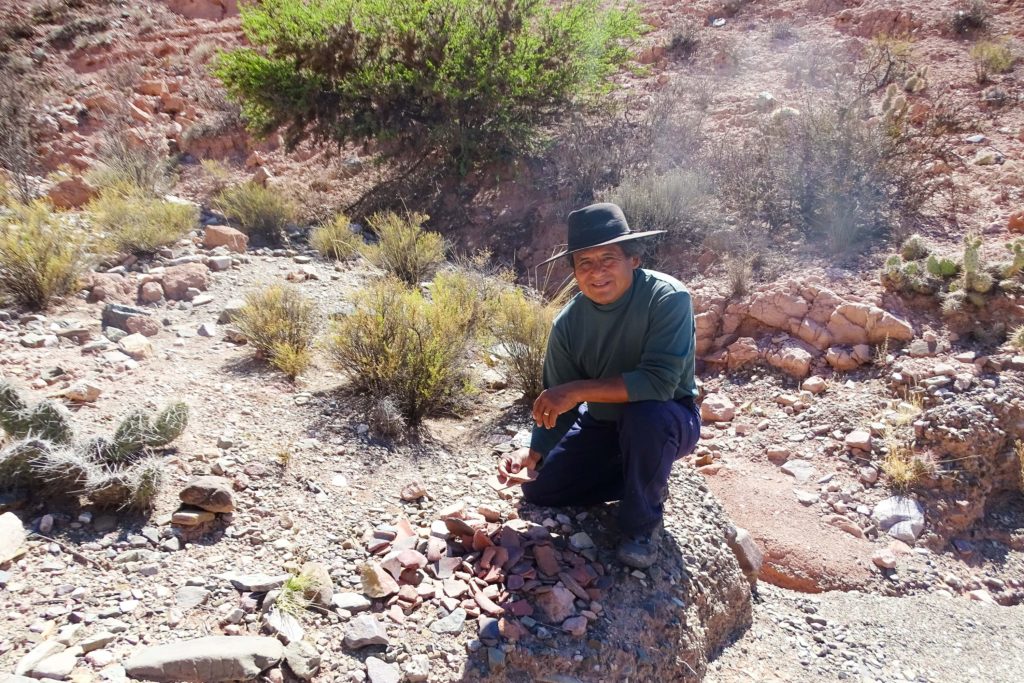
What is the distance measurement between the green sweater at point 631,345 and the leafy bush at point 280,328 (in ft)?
7.22

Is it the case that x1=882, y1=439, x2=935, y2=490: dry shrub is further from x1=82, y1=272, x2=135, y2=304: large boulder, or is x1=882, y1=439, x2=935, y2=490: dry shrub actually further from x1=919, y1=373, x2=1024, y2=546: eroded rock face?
x1=82, y1=272, x2=135, y2=304: large boulder

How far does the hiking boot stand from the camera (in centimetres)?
268

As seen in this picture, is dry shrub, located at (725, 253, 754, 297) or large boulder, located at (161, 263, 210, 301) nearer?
large boulder, located at (161, 263, 210, 301)

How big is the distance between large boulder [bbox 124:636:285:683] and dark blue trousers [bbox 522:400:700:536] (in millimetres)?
1330

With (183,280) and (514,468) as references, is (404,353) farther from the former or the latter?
(183,280)

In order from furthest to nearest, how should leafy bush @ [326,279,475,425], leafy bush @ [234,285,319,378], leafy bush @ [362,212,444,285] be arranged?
→ 1. leafy bush @ [362,212,444,285]
2. leafy bush @ [234,285,319,378]
3. leafy bush @ [326,279,475,425]

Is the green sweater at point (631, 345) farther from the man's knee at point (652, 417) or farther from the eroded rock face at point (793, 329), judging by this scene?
the eroded rock face at point (793, 329)

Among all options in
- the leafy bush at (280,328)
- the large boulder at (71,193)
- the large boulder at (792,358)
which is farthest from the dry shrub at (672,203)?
the large boulder at (71,193)

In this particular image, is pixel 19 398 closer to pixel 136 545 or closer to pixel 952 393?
pixel 136 545

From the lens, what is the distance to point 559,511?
3027 millimetres

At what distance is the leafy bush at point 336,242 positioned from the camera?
7.15 metres

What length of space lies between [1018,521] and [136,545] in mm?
5164

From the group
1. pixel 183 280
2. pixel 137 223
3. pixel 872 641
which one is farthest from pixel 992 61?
pixel 137 223

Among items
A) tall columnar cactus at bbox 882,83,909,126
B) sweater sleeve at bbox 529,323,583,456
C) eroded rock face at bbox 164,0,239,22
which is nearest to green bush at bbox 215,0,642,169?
tall columnar cactus at bbox 882,83,909,126
